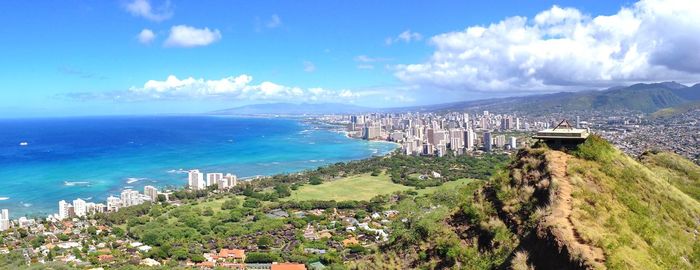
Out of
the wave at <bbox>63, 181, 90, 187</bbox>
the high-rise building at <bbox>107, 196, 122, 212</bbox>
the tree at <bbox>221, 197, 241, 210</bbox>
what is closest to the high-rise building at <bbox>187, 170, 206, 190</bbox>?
the tree at <bbox>221, 197, 241, 210</bbox>

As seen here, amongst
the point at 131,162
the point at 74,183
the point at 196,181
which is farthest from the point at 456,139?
the point at 74,183

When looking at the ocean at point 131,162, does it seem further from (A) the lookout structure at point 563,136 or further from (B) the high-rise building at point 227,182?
(A) the lookout structure at point 563,136

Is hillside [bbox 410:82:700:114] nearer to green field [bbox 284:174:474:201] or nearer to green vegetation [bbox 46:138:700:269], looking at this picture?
green field [bbox 284:174:474:201]

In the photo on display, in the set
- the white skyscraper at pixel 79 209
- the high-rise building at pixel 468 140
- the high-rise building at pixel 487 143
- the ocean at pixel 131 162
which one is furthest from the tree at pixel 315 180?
the high-rise building at pixel 468 140

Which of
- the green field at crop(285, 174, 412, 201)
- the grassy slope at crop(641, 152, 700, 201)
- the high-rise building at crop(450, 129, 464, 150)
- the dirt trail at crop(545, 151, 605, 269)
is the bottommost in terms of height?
the green field at crop(285, 174, 412, 201)

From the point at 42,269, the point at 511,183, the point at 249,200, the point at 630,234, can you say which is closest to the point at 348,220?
the point at 249,200
